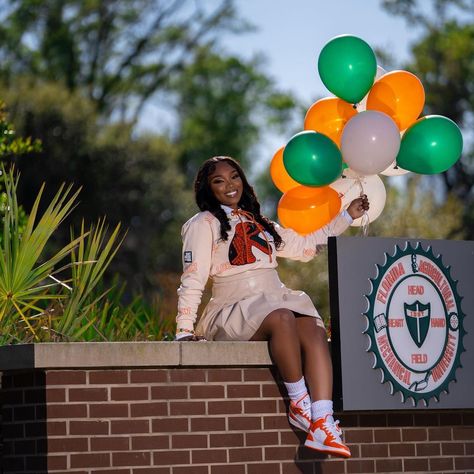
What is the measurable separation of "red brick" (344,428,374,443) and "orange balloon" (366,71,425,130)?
1.95 meters

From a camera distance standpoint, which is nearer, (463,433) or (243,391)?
(243,391)

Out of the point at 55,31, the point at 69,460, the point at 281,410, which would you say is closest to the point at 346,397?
the point at 281,410

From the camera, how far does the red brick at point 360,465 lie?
7.47 metres

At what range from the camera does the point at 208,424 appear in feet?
23.1

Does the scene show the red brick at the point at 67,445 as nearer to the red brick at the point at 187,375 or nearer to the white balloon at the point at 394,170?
the red brick at the point at 187,375

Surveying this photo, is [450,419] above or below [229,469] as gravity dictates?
Result: above

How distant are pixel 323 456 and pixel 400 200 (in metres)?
19.4

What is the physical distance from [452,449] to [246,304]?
1.76 metres

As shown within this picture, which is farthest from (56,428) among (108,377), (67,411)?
(108,377)

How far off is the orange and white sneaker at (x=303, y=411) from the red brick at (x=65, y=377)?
1248mm

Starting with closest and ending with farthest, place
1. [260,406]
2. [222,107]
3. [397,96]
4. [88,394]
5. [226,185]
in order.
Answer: [88,394] < [260,406] < [226,185] < [397,96] < [222,107]

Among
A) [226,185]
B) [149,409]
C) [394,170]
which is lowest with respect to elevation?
[149,409]

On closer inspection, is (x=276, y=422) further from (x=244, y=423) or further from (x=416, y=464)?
(x=416, y=464)

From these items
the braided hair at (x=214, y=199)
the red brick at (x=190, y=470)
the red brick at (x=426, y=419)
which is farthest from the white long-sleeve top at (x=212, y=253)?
the red brick at (x=426, y=419)
